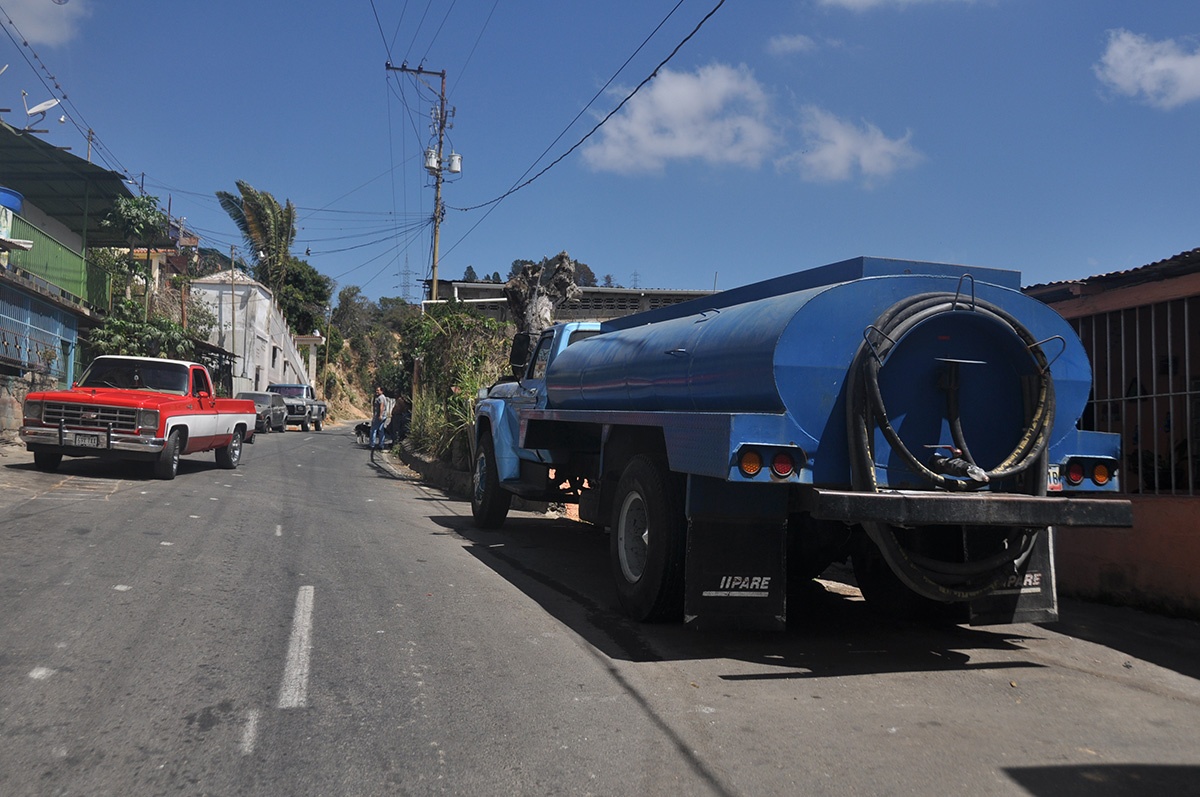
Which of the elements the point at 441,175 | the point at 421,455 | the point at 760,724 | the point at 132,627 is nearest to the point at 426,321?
the point at 421,455

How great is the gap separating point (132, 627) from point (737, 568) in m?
3.63

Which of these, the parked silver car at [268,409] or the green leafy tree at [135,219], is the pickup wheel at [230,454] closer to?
the green leafy tree at [135,219]

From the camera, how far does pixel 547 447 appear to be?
891cm

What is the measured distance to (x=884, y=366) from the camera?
16.6 ft

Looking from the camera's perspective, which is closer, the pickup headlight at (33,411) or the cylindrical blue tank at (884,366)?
the cylindrical blue tank at (884,366)

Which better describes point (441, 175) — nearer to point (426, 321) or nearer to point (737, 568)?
point (426, 321)

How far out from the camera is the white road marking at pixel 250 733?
362 cm

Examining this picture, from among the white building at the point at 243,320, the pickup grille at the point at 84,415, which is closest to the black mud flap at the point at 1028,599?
the pickup grille at the point at 84,415

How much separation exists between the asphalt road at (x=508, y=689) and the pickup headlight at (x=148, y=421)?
4.73 m

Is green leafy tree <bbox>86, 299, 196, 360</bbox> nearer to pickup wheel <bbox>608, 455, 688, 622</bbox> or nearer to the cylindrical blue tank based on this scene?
pickup wheel <bbox>608, 455, 688, 622</bbox>

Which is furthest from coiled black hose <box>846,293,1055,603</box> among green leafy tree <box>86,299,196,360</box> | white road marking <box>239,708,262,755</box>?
green leafy tree <box>86,299,196,360</box>

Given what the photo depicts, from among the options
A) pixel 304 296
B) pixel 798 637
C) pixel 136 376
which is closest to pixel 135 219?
pixel 136 376

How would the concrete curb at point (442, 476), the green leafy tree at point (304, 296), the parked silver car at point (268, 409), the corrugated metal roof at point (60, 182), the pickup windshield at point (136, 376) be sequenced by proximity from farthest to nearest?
1. the green leafy tree at point (304, 296)
2. the parked silver car at point (268, 409)
3. the corrugated metal roof at point (60, 182)
4. the concrete curb at point (442, 476)
5. the pickup windshield at point (136, 376)

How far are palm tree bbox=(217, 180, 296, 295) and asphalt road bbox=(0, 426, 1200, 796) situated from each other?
38.1m
